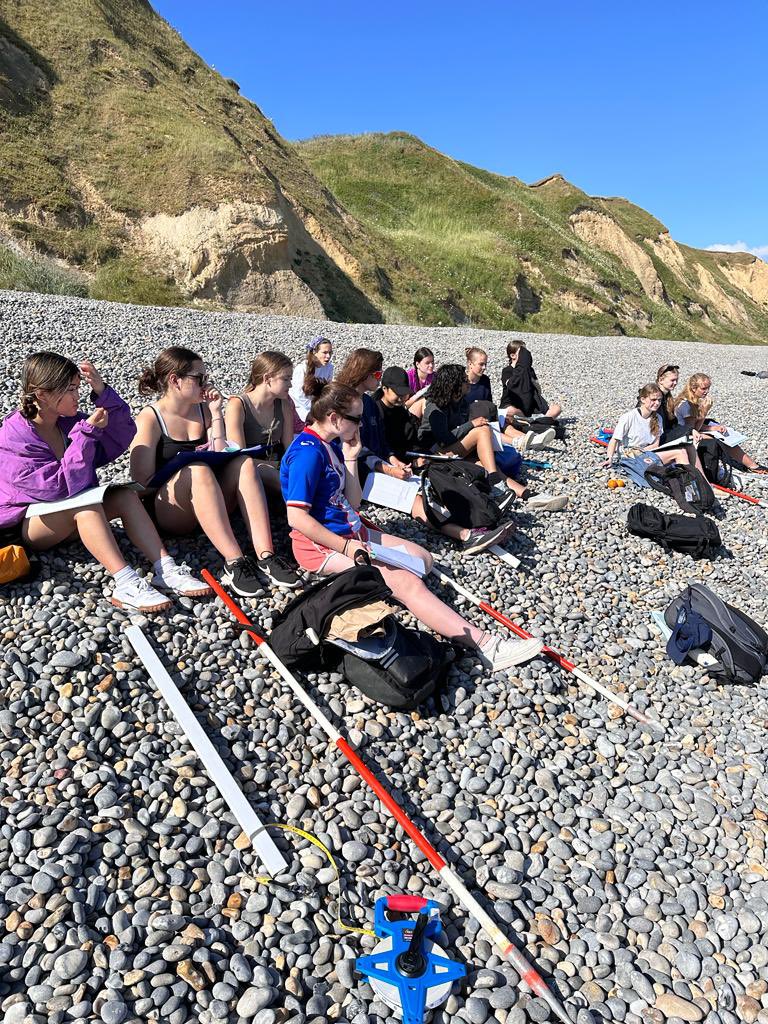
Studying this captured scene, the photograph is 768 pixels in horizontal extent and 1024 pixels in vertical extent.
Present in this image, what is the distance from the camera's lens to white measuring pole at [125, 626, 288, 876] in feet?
10.8

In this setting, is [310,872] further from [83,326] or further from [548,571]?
[83,326]

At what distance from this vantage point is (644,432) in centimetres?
960

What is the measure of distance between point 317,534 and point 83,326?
9548 millimetres

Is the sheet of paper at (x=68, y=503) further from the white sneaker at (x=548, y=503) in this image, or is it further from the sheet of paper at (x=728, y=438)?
the sheet of paper at (x=728, y=438)

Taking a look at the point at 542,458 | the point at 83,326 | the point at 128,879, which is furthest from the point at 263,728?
the point at 83,326

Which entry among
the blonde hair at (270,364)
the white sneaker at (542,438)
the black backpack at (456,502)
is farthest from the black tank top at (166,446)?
the white sneaker at (542,438)

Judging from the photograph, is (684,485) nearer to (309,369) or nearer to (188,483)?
(309,369)

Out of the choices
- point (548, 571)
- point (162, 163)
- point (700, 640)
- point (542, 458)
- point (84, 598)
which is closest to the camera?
point (84, 598)

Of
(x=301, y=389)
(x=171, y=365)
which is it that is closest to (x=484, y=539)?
(x=171, y=365)

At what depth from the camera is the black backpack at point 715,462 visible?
10016 millimetres

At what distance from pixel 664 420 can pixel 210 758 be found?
8451mm

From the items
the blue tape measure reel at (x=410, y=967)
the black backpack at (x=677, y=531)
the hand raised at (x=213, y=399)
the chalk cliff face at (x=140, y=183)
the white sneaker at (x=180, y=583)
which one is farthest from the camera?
the chalk cliff face at (x=140, y=183)

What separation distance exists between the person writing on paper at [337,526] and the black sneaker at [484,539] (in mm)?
1258

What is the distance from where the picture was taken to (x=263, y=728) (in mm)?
4066
